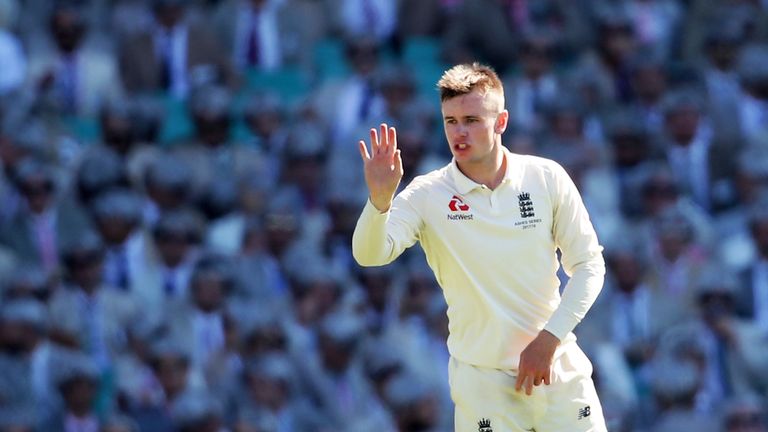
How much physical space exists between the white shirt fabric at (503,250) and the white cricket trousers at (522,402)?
54mm

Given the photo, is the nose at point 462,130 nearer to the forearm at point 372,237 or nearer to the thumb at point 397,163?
the thumb at point 397,163

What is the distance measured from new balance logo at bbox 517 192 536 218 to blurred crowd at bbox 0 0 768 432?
12.8ft

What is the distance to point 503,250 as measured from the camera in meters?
5.94

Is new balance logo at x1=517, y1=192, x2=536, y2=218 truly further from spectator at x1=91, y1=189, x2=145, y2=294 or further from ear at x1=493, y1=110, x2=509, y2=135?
spectator at x1=91, y1=189, x2=145, y2=294

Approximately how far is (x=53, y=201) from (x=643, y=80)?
4183 millimetres

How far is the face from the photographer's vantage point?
5820 millimetres

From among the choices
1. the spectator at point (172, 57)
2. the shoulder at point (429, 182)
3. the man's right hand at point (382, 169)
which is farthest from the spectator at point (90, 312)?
the man's right hand at point (382, 169)

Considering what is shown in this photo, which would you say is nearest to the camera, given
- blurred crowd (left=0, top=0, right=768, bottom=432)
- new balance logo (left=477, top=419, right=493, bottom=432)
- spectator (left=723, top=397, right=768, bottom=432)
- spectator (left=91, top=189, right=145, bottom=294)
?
new balance logo (left=477, top=419, right=493, bottom=432)

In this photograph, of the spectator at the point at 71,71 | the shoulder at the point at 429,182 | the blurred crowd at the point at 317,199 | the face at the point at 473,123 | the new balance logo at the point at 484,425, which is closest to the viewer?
the face at the point at 473,123

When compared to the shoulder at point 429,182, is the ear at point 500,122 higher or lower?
higher

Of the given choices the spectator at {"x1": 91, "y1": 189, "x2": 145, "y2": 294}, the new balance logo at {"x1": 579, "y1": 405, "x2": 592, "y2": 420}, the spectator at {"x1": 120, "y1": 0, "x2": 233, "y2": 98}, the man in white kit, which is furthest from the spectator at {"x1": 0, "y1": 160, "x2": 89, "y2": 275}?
the new balance logo at {"x1": 579, "y1": 405, "x2": 592, "y2": 420}

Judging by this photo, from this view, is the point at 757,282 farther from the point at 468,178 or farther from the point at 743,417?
the point at 468,178

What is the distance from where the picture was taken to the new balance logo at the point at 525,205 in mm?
5949

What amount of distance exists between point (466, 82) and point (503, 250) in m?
0.61
